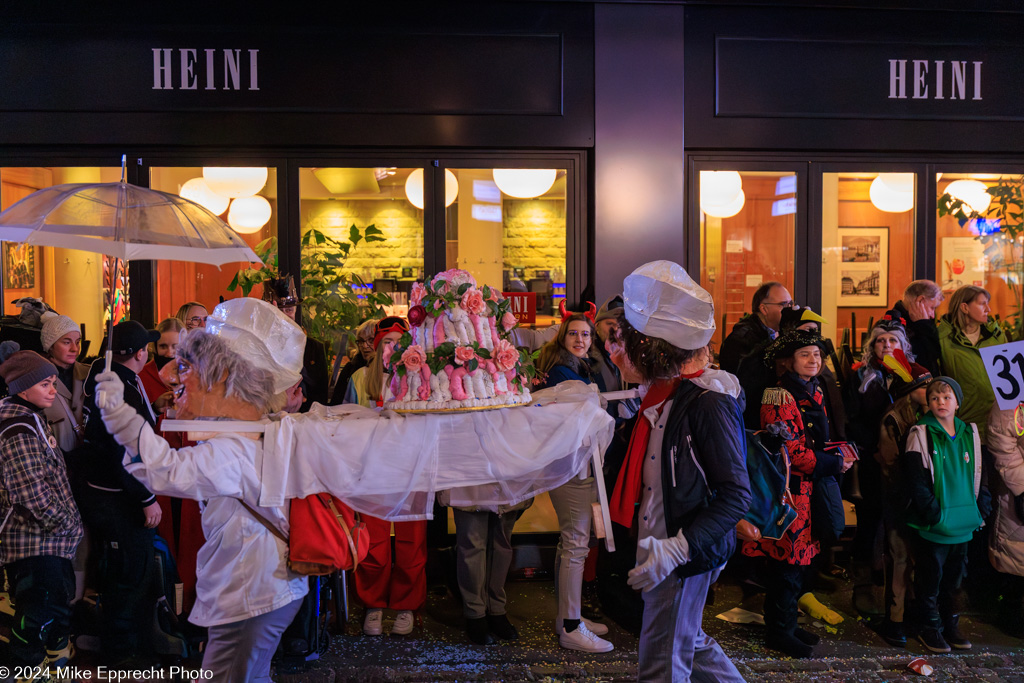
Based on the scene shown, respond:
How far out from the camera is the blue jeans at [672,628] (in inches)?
119

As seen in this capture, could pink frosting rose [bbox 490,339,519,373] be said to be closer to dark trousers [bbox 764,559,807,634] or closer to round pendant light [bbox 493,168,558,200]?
dark trousers [bbox 764,559,807,634]

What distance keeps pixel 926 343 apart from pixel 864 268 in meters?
1.33

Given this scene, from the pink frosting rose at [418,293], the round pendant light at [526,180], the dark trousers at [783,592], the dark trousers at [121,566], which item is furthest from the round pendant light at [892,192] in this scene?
the dark trousers at [121,566]

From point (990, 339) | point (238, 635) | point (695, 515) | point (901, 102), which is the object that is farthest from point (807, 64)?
point (238, 635)

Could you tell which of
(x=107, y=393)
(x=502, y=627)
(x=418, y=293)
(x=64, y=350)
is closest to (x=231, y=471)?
(x=107, y=393)

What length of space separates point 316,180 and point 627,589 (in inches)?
162

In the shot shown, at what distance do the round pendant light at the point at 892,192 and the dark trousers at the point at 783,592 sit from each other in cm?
380

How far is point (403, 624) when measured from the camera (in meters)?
5.20

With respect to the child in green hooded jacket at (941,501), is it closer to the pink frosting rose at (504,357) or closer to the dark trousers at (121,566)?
the pink frosting rose at (504,357)

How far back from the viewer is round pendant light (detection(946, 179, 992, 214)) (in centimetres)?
721

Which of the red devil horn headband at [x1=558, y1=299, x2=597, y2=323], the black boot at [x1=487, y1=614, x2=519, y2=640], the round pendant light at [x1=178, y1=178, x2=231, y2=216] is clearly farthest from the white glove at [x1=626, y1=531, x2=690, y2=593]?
the round pendant light at [x1=178, y1=178, x2=231, y2=216]

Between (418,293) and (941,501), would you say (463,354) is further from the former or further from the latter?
(941,501)

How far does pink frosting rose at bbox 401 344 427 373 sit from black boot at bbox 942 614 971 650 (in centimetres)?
387

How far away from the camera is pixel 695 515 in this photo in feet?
10.1
